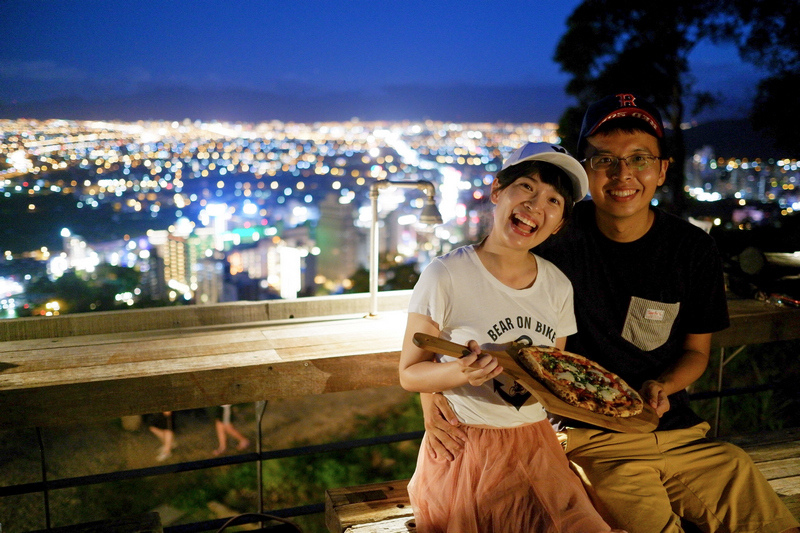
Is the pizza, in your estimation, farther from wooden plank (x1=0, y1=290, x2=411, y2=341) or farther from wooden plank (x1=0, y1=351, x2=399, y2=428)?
wooden plank (x1=0, y1=290, x2=411, y2=341)

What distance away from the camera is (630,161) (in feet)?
7.36

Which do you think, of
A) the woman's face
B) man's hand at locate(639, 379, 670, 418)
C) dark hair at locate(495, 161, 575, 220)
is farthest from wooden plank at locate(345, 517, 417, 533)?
dark hair at locate(495, 161, 575, 220)

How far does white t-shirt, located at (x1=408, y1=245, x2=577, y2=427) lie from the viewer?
189 centimetres

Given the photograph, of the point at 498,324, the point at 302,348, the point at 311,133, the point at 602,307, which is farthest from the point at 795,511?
the point at 311,133

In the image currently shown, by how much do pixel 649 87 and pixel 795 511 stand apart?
1155 centimetres

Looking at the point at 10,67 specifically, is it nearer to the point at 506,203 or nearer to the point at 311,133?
the point at 311,133

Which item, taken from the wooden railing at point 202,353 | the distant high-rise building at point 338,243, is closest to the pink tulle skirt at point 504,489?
the wooden railing at point 202,353

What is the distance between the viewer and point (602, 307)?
2277 millimetres

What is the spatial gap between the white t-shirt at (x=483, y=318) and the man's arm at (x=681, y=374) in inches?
18.2

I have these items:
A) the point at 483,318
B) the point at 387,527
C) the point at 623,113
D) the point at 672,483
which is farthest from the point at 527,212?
the point at 387,527

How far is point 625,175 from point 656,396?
820 mm

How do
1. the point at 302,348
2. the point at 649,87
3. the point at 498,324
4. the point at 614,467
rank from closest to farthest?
1. the point at 498,324
2. the point at 614,467
3. the point at 302,348
4. the point at 649,87

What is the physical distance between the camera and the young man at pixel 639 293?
2137 millimetres

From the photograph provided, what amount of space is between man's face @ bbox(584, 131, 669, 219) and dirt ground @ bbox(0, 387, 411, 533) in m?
12.5
